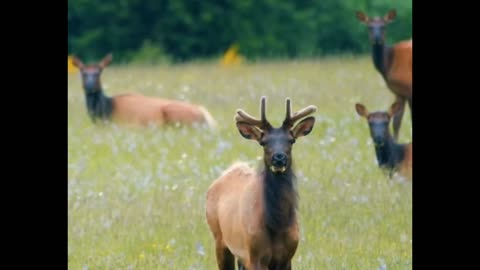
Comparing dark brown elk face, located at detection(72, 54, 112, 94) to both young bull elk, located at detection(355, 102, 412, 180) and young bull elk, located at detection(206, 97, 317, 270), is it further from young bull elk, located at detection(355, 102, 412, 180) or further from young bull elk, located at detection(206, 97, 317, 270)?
young bull elk, located at detection(206, 97, 317, 270)

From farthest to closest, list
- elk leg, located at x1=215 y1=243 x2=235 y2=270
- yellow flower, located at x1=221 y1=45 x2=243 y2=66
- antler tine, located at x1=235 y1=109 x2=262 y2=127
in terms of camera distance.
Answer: yellow flower, located at x1=221 y1=45 x2=243 y2=66 < elk leg, located at x1=215 y1=243 x2=235 y2=270 < antler tine, located at x1=235 y1=109 x2=262 y2=127

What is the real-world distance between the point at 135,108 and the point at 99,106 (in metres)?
0.63

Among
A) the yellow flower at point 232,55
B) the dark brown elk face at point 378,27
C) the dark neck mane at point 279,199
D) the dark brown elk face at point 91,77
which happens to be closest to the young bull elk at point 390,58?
the dark brown elk face at point 378,27

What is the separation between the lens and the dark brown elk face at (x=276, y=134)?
9055 mm

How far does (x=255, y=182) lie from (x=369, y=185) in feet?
13.3

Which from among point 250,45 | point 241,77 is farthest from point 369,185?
point 250,45

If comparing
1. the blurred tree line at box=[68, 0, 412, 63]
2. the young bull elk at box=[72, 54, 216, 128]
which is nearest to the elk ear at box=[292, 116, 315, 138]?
the young bull elk at box=[72, 54, 216, 128]

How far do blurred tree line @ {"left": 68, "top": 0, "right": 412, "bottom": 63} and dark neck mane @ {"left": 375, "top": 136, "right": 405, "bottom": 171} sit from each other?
75.9 ft

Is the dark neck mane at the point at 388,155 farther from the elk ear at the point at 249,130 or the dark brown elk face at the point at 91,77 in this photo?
the dark brown elk face at the point at 91,77

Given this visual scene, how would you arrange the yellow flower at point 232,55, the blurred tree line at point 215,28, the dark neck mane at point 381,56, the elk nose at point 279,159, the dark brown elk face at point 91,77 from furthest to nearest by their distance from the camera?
the blurred tree line at point 215,28
the yellow flower at point 232,55
the dark brown elk face at point 91,77
the dark neck mane at point 381,56
the elk nose at point 279,159

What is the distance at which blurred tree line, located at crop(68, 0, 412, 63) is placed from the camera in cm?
3834

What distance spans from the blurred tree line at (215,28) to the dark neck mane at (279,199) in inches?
1100

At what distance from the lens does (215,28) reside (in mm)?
39094

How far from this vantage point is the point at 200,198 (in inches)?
504
